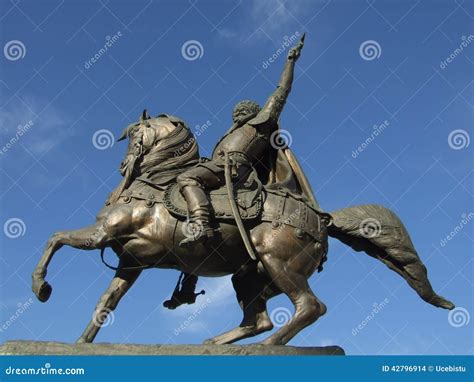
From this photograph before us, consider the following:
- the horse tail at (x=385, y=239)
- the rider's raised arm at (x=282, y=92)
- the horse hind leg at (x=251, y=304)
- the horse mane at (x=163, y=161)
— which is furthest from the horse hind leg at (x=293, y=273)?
the rider's raised arm at (x=282, y=92)

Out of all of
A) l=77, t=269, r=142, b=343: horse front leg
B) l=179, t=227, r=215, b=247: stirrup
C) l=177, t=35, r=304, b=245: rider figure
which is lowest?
l=77, t=269, r=142, b=343: horse front leg

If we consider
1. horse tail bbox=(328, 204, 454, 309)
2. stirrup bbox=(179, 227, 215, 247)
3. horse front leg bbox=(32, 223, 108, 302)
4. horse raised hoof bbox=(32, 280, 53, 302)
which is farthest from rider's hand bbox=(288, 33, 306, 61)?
horse raised hoof bbox=(32, 280, 53, 302)

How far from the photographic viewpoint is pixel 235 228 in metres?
8.82

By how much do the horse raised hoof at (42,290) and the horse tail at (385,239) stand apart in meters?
3.43

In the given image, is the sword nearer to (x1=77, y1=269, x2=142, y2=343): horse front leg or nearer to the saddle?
the saddle

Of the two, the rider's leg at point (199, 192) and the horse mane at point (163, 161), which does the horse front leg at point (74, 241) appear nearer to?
Answer: the horse mane at point (163, 161)

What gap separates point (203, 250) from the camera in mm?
8758

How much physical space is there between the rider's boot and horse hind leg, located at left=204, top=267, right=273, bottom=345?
0.93 metres

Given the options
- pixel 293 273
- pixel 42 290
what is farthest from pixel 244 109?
pixel 42 290

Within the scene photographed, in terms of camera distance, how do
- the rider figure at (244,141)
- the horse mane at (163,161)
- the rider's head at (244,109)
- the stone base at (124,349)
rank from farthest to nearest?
the rider's head at (244,109), the horse mane at (163,161), the rider figure at (244,141), the stone base at (124,349)

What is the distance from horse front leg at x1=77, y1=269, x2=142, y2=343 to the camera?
8.59 m

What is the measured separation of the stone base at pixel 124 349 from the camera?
796cm

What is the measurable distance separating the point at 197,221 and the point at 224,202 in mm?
541

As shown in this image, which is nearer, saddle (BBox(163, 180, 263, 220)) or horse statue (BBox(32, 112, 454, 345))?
horse statue (BBox(32, 112, 454, 345))
